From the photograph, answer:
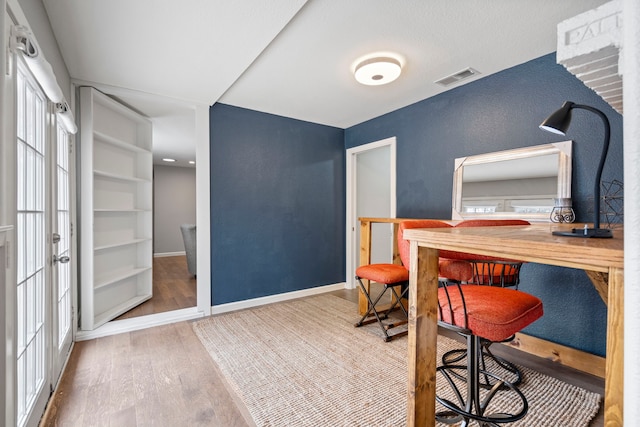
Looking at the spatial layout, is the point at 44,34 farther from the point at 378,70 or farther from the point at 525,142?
the point at 525,142

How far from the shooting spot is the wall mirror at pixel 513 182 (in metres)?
2.30

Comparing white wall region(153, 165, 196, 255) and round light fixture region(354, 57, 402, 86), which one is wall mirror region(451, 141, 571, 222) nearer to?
round light fixture region(354, 57, 402, 86)

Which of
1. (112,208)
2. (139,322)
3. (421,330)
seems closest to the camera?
(421,330)

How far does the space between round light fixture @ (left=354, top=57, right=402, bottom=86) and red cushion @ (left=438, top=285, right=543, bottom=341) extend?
1.85 m

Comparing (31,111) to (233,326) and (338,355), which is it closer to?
(233,326)

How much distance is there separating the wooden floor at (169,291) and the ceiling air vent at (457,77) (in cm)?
Result: 358

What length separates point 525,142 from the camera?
2.49 meters

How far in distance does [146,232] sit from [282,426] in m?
3.05

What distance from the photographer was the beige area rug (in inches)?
63.5

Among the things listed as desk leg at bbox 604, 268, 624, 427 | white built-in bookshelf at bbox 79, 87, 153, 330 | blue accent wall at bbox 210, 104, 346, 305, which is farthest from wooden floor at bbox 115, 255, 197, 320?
desk leg at bbox 604, 268, 624, 427

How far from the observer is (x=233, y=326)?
291 cm

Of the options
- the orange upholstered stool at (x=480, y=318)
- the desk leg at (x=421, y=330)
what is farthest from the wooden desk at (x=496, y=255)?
A: the orange upholstered stool at (x=480, y=318)

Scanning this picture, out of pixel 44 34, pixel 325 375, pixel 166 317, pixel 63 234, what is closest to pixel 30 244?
pixel 63 234

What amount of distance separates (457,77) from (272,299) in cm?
310
